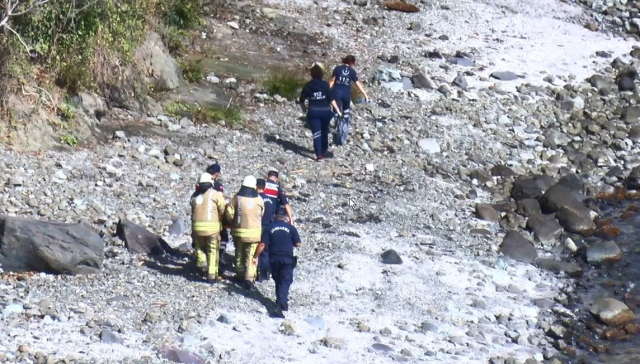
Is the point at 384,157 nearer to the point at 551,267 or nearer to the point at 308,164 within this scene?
the point at 308,164

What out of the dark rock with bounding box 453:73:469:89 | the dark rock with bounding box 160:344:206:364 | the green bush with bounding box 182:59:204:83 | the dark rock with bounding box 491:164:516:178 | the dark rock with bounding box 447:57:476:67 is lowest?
the dark rock with bounding box 491:164:516:178

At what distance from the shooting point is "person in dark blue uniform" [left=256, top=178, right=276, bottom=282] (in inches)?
518

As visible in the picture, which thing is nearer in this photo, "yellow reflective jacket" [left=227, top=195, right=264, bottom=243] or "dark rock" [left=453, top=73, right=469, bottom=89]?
"yellow reflective jacket" [left=227, top=195, right=264, bottom=243]

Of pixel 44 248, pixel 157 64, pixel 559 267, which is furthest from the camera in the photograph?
pixel 157 64

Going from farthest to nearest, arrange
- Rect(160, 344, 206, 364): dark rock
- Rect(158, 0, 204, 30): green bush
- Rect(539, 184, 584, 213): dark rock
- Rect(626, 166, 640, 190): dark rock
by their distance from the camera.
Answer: Rect(158, 0, 204, 30): green bush, Rect(626, 166, 640, 190): dark rock, Rect(539, 184, 584, 213): dark rock, Rect(160, 344, 206, 364): dark rock

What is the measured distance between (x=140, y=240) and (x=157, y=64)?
6.21m

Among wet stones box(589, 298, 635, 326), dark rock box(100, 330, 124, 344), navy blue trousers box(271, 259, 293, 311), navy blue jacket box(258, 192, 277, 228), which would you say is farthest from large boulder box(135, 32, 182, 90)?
wet stones box(589, 298, 635, 326)

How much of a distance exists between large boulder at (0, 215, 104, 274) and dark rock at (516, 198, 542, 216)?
24.7 feet

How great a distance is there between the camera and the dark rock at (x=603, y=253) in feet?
54.0

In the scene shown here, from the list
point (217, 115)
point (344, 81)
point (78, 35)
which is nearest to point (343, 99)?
point (344, 81)

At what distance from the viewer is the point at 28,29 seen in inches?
627

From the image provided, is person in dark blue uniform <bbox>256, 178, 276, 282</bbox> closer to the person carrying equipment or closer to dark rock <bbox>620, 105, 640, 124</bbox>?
the person carrying equipment

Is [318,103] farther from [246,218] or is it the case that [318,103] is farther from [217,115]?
[246,218]

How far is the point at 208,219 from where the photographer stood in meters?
12.7
